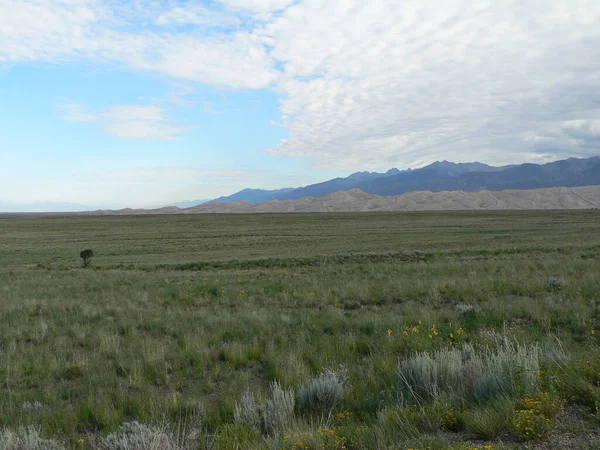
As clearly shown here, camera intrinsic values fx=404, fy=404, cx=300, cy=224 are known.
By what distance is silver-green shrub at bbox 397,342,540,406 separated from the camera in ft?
13.7

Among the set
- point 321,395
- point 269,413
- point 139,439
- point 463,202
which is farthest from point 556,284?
point 463,202

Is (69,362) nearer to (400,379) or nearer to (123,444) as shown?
(123,444)

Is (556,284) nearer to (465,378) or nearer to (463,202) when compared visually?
(465,378)

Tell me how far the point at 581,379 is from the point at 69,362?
23.3ft

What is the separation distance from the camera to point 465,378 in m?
4.57

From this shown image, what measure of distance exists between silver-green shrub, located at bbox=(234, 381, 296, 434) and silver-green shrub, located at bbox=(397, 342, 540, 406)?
4.04ft

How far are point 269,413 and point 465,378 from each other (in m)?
2.23

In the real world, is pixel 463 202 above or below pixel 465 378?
below

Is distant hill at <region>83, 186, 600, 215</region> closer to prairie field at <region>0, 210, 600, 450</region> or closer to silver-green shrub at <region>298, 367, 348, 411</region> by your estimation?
prairie field at <region>0, 210, 600, 450</region>

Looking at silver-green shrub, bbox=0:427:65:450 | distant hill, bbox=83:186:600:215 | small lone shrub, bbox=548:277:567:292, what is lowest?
distant hill, bbox=83:186:600:215

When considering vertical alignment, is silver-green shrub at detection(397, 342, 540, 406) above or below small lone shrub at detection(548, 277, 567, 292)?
above

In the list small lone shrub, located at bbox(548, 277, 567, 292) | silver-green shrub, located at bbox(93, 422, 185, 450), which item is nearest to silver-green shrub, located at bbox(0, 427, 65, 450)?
silver-green shrub, located at bbox(93, 422, 185, 450)

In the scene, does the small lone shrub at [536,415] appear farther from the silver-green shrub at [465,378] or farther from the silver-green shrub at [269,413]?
the silver-green shrub at [269,413]

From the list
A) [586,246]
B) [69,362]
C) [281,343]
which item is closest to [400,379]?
[281,343]
